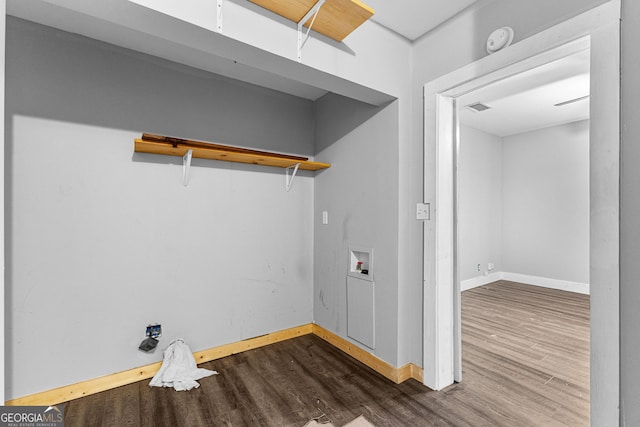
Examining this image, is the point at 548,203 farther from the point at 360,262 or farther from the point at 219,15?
the point at 219,15

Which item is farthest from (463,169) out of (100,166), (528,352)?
(100,166)

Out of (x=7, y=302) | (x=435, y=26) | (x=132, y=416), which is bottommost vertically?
(x=132, y=416)

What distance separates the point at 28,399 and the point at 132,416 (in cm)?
69

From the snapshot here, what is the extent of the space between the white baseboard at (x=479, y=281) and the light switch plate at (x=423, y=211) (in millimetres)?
3106

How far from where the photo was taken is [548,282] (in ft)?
16.1

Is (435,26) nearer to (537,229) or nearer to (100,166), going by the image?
(100,166)

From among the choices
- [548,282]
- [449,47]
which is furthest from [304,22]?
[548,282]

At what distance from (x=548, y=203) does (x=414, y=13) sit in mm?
4390

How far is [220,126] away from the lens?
8.60ft

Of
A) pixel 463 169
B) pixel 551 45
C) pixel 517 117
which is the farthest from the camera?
pixel 463 169

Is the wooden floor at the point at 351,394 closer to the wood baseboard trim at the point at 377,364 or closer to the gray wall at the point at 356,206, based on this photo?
the wood baseboard trim at the point at 377,364

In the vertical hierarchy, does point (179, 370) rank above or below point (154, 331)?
below

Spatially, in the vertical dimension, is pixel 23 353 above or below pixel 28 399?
above

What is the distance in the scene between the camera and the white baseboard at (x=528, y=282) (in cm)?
460
